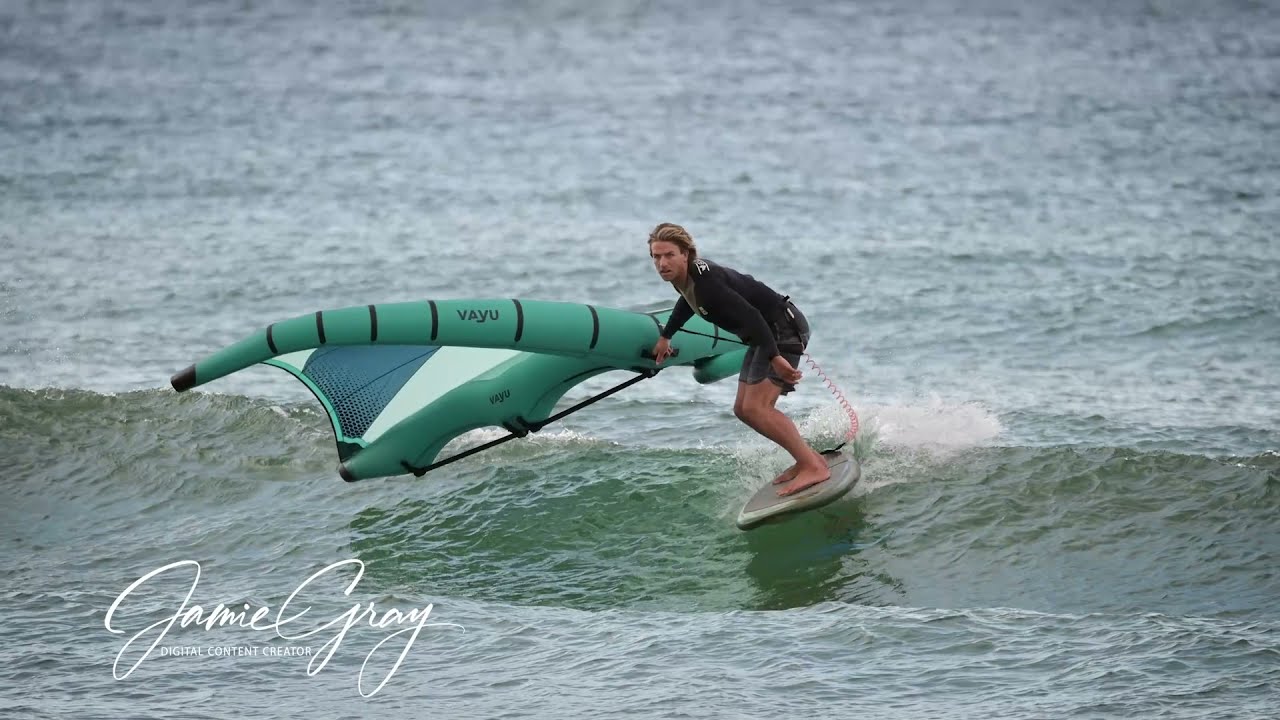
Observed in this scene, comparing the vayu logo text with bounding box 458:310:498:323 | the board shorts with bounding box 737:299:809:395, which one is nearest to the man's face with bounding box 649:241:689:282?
the board shorts with bounding box 737:299:809:395

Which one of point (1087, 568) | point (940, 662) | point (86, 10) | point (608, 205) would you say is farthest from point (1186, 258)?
point (86, 10)

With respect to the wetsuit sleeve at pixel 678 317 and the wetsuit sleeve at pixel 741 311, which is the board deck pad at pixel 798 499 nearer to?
the wetsuit sleeve at pixel 741 311

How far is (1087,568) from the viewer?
8797 mm

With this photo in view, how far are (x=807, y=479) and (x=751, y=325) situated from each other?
1334 mm

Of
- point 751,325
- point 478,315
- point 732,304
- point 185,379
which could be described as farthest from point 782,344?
point 185,379

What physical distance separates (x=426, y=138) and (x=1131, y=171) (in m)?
10.8

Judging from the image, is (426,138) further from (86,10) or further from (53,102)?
(86,10)

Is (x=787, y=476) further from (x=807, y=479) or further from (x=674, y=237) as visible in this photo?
(x=674, y=237)

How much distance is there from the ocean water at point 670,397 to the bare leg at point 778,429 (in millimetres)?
441

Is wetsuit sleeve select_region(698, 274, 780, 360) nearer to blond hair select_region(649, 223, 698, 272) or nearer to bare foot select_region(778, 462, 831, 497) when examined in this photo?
blond hair select_region(649, 223, 698, 272)

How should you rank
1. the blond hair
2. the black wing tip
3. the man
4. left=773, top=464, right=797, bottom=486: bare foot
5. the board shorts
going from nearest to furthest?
the black wing tip, the blond hair, the man, the board shorts, left=773, top=464, right=797, bottom=486: bare foot

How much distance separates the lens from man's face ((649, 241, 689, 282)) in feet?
26.4

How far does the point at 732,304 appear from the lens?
8.14 m

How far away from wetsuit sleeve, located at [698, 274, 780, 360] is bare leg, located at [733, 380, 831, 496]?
37 centimetres
